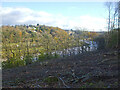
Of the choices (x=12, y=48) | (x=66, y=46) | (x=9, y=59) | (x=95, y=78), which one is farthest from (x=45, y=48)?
(x=95, y=78)

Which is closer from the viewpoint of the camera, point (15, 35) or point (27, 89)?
point (27, 89)

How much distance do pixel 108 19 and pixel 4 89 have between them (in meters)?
19.2

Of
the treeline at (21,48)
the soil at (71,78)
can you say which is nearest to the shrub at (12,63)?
the treeline at (21,48)

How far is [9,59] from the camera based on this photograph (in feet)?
63.8

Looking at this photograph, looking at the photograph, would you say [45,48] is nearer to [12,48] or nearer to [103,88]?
[12,48]

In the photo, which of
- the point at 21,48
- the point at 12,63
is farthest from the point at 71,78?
the point at 21,48

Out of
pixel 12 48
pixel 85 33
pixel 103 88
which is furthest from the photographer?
pixel 85 33

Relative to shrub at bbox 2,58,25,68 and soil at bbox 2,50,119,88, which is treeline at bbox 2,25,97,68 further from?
soil at bbox 2,50,119,88

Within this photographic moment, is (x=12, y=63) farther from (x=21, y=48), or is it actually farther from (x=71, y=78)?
(x=71, y=78)

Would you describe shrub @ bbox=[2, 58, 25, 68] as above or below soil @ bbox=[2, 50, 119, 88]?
below

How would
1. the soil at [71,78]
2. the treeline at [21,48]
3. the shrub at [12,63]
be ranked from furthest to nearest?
1. the treeline at [21,48]
2. the shrub at [12,63]
3. the soil at [71,78]

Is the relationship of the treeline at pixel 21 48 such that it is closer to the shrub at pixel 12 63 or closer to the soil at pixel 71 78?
the shrub at pixel 12 63

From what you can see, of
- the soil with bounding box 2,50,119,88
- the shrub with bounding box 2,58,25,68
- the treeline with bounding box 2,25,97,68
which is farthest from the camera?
the treeline with bounding box 2,25,97,68

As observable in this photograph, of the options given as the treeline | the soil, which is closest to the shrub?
the treeline
